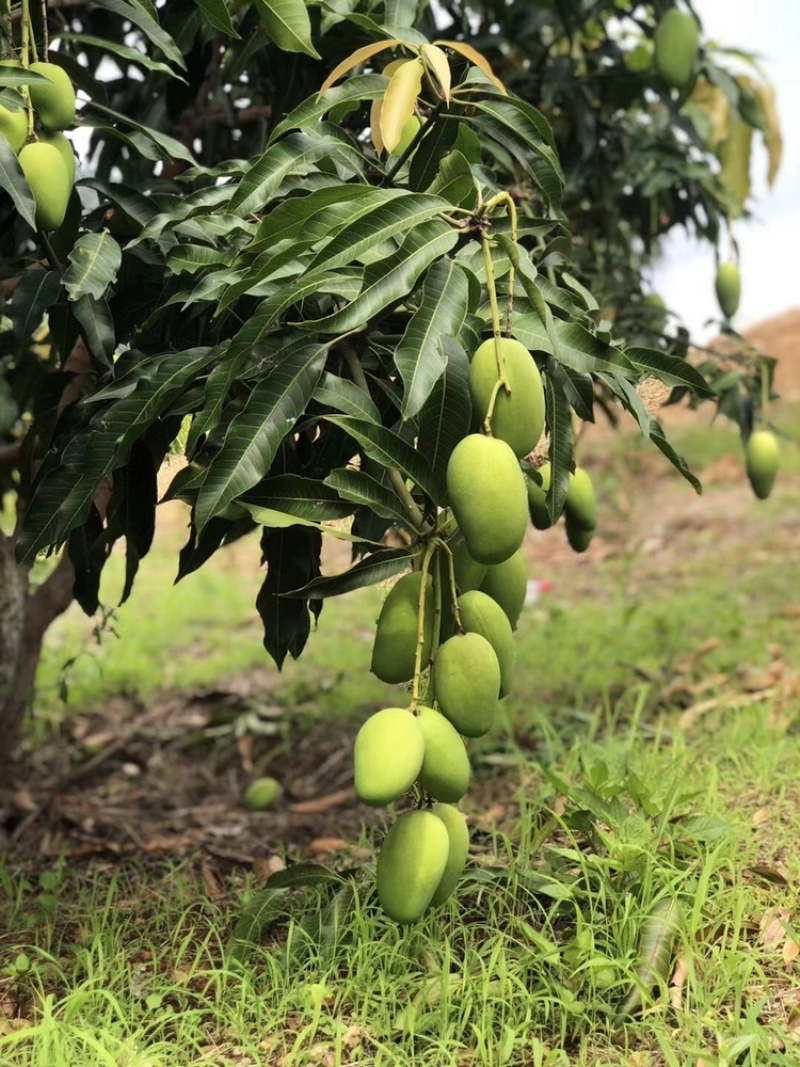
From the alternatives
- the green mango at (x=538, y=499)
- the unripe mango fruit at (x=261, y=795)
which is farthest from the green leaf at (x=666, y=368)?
the unripe mango fruit at (x=261, y=795)

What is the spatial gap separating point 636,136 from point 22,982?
5.63 feet

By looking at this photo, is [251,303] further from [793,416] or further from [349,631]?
[793,416]

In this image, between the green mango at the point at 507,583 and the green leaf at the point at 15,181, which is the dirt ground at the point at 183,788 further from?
the green leaf at the point at 15,181

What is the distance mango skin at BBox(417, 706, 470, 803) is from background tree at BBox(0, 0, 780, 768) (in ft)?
0.50

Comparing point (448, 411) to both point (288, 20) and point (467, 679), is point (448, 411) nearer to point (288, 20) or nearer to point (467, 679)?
point (467, 679)

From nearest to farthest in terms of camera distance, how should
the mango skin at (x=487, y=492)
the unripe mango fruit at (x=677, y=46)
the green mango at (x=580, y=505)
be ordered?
the mango skin at (x=487, y=492)
the green mango at (x=580, y=505)
the unripe mango fruit at (x=677, y=46)

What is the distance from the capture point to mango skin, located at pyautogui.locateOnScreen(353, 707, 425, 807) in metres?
0.95

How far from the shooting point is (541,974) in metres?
1.23

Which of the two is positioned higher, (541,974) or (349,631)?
(541,974)

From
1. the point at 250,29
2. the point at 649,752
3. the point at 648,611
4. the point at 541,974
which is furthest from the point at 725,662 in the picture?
the point at 250,29

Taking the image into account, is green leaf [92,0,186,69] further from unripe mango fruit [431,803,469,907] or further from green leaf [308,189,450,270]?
unripe mango fruit [431,803,469,907]

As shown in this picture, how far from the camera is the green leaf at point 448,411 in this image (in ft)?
3.34

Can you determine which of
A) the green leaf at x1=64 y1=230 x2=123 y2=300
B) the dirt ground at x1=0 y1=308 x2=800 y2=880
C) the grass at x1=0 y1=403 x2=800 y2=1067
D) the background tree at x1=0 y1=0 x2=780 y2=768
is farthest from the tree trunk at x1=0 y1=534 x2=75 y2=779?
the green leaf at x1=64 y1=230 x2=123 y2=300

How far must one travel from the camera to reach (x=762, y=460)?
1.94 metres
